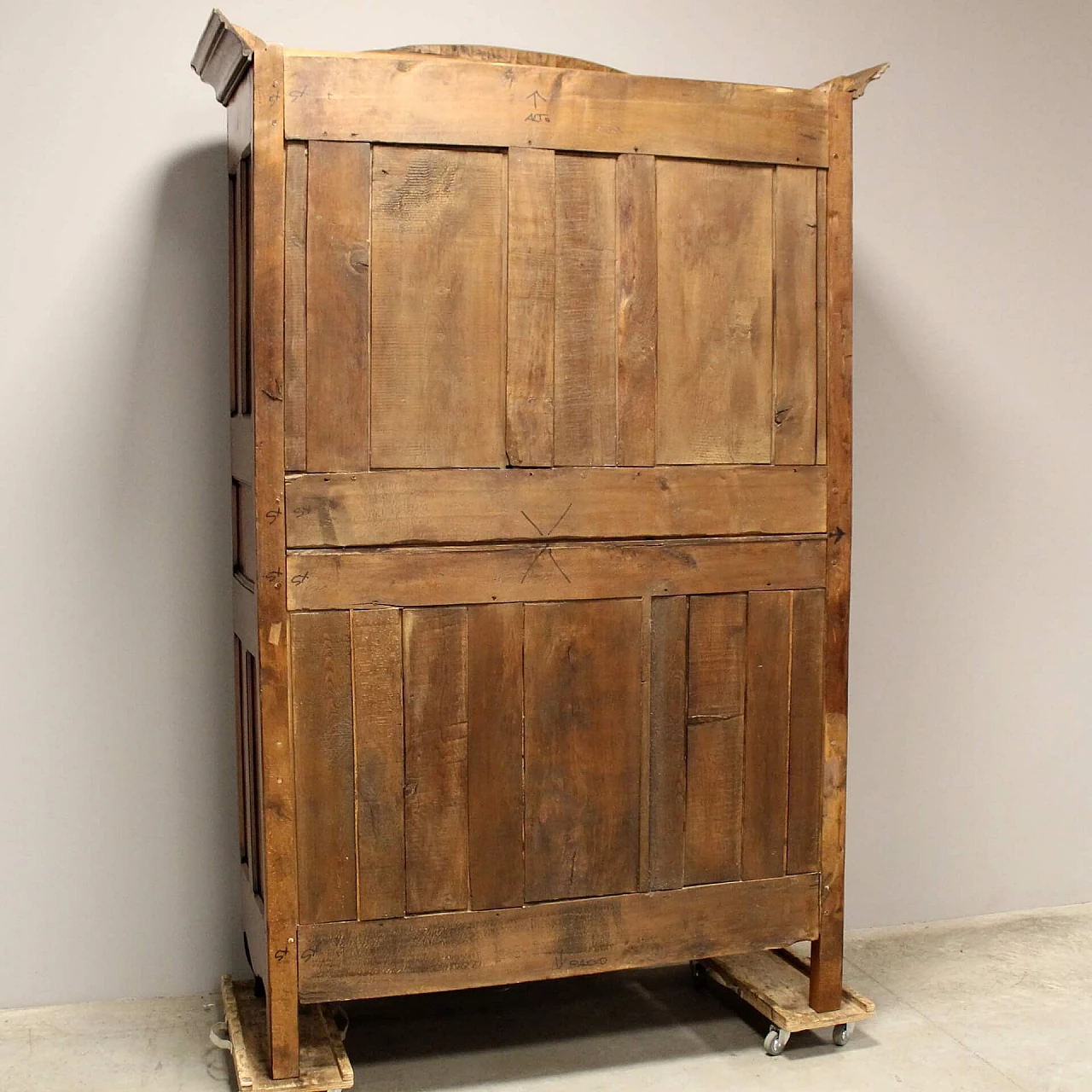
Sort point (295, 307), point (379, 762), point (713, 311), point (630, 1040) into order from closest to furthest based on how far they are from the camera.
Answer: point (295, 307) < point (379, 762) < point (713, 311) < point (630, 1040)

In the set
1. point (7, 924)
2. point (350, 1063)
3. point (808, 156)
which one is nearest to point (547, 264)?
point (808, 156)

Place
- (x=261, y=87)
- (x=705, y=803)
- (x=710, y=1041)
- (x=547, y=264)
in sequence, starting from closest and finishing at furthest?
(x=261, y=87)
(x=547, y=264)
(x=705, y=803)
(x=710, y=1041)

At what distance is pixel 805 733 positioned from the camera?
103 inches

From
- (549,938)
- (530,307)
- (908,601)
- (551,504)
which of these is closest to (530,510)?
(551,504)

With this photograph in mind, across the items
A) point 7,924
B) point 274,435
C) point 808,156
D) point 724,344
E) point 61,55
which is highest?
point 61,55

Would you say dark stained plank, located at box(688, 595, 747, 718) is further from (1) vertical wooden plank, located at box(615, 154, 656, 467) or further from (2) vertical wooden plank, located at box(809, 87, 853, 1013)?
(1) vertical wooden plank, located at box(615, 154, 656, 467)

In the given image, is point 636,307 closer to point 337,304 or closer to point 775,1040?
point 337,304

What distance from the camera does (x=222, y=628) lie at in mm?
2842

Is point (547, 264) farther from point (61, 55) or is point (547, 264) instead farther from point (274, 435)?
point (61, 55)

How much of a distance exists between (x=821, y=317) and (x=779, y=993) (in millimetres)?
1373

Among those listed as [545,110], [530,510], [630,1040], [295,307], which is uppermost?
[545,110]

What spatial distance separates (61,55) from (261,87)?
710mm

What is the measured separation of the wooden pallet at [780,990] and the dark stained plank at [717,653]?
631 mm

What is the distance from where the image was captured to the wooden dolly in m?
2.65
